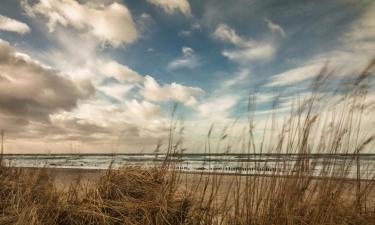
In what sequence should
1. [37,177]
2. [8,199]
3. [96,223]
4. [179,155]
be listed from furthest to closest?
[37,177], [8,199], [179,155], [96,223]

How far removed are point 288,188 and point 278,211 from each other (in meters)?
0.23

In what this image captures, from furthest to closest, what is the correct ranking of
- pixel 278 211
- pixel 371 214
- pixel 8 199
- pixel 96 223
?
pixel 8 199
pixel 96 223
pixel 371 214
pixel 278 211

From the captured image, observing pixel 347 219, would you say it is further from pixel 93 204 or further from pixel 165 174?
pixel 93 204

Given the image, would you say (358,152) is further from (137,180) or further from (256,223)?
(137,180)

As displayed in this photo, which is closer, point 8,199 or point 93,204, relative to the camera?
point 93,204

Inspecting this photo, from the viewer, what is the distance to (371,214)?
3250 mm

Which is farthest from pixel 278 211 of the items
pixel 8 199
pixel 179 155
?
pixel 8 199

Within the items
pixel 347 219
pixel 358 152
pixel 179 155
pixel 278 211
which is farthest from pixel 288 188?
pixel 179 155

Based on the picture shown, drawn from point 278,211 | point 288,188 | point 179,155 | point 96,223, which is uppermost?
point 179,155

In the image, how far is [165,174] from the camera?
4219mm

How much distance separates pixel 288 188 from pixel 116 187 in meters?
2.16

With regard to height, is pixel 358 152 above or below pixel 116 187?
above

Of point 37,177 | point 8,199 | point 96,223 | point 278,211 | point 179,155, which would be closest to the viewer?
point 278,211

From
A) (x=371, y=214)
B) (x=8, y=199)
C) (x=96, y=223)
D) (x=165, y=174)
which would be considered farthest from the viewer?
(x=8, y=199)
